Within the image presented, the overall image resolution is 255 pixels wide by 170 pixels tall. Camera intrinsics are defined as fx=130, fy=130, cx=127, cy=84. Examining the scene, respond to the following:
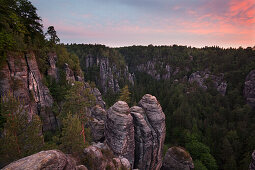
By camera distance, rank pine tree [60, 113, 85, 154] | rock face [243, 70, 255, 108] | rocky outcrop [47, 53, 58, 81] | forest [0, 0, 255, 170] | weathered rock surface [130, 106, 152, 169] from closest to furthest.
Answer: forest [0, 0, 255, 170] < pine tree [60, 113, 85, 154] < weathered rock surface [130, 106, 152, 169] < rocky outcrop [47, 53, 58, 81] < rock face [243, 70, 255, 108]

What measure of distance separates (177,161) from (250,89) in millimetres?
63731

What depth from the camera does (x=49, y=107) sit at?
78.2 ft

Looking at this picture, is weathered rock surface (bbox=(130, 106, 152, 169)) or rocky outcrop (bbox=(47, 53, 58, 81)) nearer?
→ weathered rock surface (bbox=(130, 106, 152, 169))

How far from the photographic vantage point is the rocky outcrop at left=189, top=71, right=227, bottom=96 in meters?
76.3

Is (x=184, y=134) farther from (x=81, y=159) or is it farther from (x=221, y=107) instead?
(x=81, y=159)

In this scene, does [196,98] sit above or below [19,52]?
below

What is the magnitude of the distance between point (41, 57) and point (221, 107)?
2938 inches

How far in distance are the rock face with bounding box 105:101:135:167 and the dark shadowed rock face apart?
5.42ft

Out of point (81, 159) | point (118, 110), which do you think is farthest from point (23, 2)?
point (81, 159)

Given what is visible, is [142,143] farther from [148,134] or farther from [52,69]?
[52,69]

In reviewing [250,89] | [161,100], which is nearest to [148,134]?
[250,89]

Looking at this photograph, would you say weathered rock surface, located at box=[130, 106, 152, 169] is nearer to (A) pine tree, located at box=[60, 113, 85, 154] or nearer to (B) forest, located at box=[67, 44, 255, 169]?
(A) pine tree, located at box=[60, 113, 85, 154]

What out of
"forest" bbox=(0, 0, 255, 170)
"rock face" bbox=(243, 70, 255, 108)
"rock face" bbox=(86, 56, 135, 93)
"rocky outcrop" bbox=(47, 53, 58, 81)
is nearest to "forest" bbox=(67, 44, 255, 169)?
"forest" bbox=(0, 0, 255, 170)

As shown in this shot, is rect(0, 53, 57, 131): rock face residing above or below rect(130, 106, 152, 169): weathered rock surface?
above
